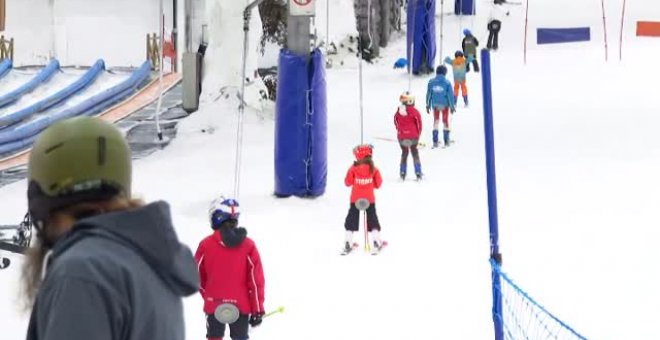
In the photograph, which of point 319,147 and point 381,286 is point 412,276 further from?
point 319,147

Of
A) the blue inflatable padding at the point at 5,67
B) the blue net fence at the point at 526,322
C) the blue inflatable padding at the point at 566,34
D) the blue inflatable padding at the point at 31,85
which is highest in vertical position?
the blue inflatable padding at the point at 566,34

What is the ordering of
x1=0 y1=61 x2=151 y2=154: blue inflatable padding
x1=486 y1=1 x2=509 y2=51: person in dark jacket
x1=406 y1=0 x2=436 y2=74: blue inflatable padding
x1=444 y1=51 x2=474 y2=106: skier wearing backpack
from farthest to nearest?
x1=486 y1=1 x2=509 y2=51: person in dark jacket → x1=406 y1=0 x2=436 y2=74: blue inflatable padding → x1=444 y1=51 x2=474 y2=106: skier wearing backpack → x1=0 y1=61 x2=151 y2=154: blue inflatable padding

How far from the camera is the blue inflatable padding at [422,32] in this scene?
2422cm

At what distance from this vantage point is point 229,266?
277 inches

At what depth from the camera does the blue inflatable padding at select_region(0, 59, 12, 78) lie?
23766mm

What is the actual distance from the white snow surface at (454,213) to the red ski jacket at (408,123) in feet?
2.17

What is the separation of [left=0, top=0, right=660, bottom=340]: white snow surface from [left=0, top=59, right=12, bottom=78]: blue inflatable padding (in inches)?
275

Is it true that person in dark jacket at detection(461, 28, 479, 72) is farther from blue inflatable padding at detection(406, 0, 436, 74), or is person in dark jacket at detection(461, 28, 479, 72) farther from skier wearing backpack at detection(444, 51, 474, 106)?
skier wearing backpack at detection(444, 51, 474, 106)

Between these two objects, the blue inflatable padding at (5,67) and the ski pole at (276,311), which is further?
the blue inflatable padding at (5,67)

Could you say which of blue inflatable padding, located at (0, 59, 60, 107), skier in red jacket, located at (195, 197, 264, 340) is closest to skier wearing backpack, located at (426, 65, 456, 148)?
blue inflatable padding, located at (0, 59, 60, 107)

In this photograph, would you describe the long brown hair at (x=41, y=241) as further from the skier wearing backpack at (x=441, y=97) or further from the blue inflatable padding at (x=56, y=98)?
the blue inflatable padding at (x=56, y=98)

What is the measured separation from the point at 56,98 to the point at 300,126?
9.57 metres

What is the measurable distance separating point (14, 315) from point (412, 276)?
11.7ft

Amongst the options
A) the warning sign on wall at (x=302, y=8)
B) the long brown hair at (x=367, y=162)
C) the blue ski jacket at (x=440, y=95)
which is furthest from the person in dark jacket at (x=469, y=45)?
the long brown hair at (x=367, y=162)
